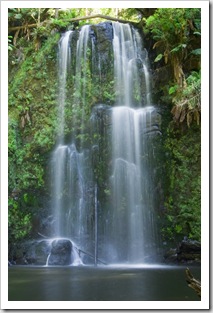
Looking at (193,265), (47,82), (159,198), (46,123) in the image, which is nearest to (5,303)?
(193,265)

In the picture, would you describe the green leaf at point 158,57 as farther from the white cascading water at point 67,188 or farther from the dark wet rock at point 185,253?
the dark wet rock at point 185,253

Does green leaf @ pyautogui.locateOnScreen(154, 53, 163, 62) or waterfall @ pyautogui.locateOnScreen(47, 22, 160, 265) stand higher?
green leaf @ pyautogui.locateOnScreen(154, 53, 163, 62)

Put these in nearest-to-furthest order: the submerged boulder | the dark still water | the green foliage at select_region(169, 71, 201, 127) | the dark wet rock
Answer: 1. the dark still water
2. the submerged boulder
3. the dark wet rock
4. the green foliage at select_region(169, 71, 201, 127)

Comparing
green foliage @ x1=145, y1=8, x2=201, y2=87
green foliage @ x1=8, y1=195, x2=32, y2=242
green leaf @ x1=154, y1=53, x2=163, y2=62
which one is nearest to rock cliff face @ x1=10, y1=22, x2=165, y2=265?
green foliage @ x1=8, y1=195, x2=32, y2=242

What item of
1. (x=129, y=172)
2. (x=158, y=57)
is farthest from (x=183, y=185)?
(x=158, y=57)

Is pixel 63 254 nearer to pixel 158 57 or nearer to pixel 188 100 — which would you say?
pixel 188 100

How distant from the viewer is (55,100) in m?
7.59

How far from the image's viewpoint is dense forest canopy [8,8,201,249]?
6.73 metres

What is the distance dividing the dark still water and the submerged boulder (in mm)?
476

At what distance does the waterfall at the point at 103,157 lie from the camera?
6.54 metres

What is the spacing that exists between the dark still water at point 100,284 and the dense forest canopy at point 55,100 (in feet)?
5.09

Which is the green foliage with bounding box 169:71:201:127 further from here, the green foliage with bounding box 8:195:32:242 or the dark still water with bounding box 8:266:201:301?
the green foliage with bounding box 8:195:32:242

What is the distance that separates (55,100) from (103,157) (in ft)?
5.04

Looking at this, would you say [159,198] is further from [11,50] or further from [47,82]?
[11,50]
